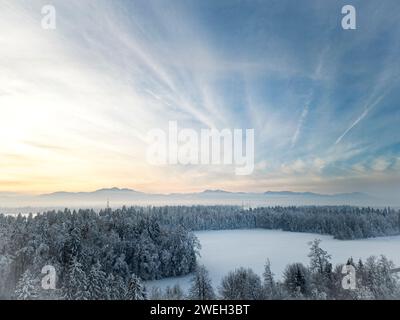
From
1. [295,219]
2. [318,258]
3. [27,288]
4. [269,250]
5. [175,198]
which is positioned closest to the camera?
[27,288]

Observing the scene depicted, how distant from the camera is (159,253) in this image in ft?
11.4

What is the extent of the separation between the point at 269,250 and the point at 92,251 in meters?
1.98

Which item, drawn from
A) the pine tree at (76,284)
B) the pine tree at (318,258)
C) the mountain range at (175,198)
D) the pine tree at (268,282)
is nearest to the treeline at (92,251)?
the pine tree at (76,284)

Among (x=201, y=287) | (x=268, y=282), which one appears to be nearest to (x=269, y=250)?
(x=268, y=282)

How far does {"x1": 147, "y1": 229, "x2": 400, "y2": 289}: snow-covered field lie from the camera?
295 cm

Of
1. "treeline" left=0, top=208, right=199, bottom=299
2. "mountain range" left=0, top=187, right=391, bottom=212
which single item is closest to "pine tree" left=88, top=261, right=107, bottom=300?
"treeline" left=0, top=208, right=199, bottom=299

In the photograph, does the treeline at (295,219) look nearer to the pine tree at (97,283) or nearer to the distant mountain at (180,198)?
the distant mountain at (180,198)

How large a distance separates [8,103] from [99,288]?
2.23 meters

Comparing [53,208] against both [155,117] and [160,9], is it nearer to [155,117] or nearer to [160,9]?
[155,117]

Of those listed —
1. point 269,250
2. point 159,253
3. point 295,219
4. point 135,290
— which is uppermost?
point 295,219

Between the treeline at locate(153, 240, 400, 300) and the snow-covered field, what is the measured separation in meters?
0.06

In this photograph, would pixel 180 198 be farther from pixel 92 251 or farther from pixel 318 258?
pixel 318 258

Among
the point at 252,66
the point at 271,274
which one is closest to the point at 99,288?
the point at 271,274

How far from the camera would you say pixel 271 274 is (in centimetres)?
286
